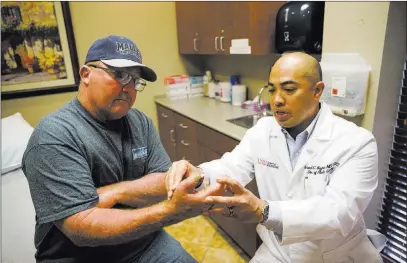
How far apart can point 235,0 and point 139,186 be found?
174 centimetres

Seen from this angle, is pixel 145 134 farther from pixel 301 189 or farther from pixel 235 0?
pixel 235 0

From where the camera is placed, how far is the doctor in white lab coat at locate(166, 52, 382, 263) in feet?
3.30

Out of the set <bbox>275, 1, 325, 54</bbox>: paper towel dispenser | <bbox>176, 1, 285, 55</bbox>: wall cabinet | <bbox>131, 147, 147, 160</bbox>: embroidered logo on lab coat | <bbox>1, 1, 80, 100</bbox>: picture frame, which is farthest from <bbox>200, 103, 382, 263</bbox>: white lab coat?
<bbox>1, 1, 80, 100</bbox>: picture frame

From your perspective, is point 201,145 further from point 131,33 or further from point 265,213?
point 131,33

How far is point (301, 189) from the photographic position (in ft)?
3.87

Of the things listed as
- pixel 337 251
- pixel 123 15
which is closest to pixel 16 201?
pixel 337 251

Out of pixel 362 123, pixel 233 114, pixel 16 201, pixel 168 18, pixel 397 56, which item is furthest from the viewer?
pixel 168 18

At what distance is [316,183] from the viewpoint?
113 cm

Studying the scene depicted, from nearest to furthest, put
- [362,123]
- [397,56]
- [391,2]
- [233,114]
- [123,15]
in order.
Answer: [391,2] < [397,56] < [362,123] < [233,114] < [123,15]

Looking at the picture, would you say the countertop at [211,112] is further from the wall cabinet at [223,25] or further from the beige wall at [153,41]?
the wall cabinet at [223,25]

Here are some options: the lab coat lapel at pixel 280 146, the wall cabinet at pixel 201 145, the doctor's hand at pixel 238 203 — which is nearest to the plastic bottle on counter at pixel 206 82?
the wall cabinet at pixel 201 145

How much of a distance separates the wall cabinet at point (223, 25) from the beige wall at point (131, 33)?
151 mm

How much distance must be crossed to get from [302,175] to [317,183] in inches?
2.6

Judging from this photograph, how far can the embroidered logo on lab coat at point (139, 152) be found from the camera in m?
1.19
